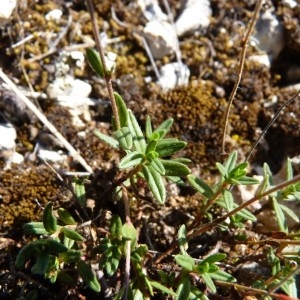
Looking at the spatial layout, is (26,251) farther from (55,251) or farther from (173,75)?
(173,75)

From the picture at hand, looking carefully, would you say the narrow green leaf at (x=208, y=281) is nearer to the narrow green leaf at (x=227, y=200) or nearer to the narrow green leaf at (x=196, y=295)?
the narrow green leaf at (x=196, y=295)

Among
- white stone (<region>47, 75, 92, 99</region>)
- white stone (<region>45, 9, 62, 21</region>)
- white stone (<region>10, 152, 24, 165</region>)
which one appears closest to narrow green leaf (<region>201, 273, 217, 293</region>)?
white stone (<region>10, 152, 24, 165</region>)

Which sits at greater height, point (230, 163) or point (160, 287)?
point (230, 163)

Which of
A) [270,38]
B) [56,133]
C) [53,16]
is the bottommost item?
[56,133]

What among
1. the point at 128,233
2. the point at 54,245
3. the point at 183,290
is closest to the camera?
the point at 54,245

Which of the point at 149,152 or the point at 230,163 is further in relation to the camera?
the point at 230,163

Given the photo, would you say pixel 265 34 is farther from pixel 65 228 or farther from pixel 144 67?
pixel 65 228

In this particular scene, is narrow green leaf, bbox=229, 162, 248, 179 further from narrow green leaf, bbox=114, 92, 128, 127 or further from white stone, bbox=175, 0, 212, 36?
white stone, bbox=175, 0, 212, 36

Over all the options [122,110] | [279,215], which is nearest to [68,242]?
[122,110]
